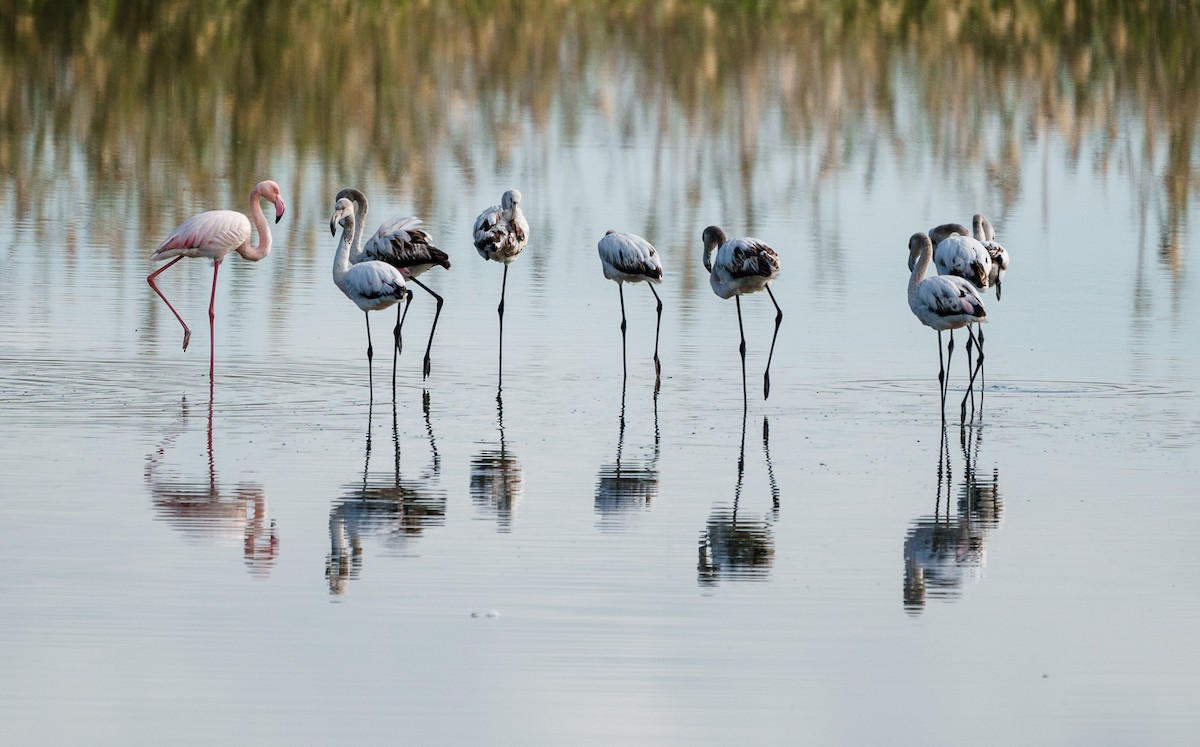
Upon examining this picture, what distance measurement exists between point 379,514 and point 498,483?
84cm

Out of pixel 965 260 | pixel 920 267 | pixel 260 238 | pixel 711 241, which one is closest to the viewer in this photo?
pixel 920 267

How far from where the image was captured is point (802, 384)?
1277 centimetres

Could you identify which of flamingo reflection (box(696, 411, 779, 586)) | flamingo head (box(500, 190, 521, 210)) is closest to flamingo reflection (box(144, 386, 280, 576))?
flamingo reflection (box(696, 411, 779, 586))

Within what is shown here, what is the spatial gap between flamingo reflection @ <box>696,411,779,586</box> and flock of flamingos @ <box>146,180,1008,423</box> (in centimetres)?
305

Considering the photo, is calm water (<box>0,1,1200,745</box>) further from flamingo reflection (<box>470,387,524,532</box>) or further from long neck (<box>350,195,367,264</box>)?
long neck (<box>350,195,367,264</box>)

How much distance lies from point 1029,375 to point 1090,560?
4803 mm

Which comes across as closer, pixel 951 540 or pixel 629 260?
pixel 951 540

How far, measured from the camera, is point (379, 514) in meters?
9.00

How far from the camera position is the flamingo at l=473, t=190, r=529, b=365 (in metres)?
15.2

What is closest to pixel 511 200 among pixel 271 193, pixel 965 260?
pixel 271 193

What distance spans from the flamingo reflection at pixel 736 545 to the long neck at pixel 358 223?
5613 mm

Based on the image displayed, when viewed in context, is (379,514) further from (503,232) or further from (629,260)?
(503,232)

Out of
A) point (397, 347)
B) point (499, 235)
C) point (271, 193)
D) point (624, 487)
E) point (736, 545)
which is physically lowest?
point (736, 545)

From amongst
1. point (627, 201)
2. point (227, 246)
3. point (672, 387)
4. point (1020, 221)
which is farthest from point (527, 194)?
point (672, 387)
